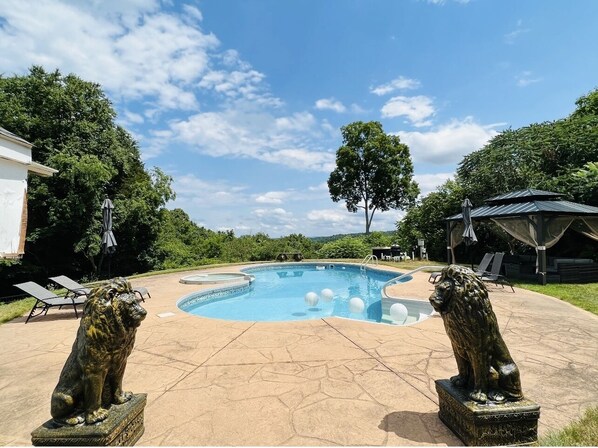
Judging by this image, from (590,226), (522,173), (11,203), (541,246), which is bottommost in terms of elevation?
(541,246)

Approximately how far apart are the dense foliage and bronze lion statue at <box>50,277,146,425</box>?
14233mm

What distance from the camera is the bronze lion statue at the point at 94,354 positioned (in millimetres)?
1897

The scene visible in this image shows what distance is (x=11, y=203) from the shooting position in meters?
6.15

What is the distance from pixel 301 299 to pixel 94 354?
28.5ft

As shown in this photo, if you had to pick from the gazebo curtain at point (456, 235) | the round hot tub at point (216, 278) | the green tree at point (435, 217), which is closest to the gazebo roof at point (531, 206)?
the gazebo curtain at point (456, 235)

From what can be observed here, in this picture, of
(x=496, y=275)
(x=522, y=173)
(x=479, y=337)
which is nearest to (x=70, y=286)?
(x=479, y=337)

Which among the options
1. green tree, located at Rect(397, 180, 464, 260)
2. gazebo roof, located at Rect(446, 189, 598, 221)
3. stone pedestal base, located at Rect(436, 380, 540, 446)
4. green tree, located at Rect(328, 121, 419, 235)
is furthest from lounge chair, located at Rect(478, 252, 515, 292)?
green tree, located at Rect(328, 121, 419, 235)

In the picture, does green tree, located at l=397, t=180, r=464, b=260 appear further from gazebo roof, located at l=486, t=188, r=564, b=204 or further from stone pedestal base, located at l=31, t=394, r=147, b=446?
stone pedestal base, located at l=31, t=394, r=147, b=446

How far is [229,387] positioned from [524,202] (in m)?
11.9

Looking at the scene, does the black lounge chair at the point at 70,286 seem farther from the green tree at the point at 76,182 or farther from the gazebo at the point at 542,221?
the gazebo at the point at 542,221

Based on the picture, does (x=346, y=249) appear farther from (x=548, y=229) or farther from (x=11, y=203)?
(x=11, y=203)

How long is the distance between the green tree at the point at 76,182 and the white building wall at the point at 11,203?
905 cm

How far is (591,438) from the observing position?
2059 millimetres

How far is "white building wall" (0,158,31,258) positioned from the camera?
→ 19.7ft
